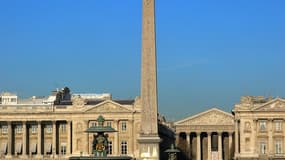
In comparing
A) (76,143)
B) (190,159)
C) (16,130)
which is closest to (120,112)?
(76,143)

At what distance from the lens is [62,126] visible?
11731 cm

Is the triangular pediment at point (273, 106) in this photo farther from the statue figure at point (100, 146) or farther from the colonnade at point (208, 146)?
the statue figure at point (100, 146)

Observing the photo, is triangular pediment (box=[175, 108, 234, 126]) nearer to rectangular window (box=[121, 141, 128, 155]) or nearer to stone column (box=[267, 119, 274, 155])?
stone column (box=[267, 119, 274, 155])

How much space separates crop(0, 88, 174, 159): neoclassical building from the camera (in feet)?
375

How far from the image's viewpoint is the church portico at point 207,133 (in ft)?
423

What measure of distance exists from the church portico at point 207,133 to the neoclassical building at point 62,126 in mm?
14381

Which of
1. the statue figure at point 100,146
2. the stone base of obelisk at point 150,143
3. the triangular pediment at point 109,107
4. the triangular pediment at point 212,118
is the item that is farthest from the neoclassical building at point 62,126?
the statue figure at point 100,146

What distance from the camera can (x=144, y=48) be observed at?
65.3m

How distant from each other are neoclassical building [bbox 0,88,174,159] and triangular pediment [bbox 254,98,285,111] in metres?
15.2

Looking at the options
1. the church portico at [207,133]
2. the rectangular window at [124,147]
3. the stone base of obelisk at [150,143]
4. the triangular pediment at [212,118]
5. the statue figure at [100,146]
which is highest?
the triangular pediment at [212,118]

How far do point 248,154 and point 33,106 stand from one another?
27.8 meters

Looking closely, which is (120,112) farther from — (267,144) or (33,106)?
(267,144)

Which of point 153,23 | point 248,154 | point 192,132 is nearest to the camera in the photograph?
point 153,23

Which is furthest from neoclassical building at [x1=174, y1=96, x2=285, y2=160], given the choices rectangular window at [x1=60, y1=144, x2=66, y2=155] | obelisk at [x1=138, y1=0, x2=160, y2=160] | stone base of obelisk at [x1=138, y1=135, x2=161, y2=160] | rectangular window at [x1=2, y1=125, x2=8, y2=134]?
obelisk at [x1=138, y1=0, x2=160, y2=160]
